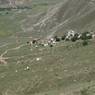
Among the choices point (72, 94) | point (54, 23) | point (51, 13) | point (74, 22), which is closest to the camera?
point (72, 94)

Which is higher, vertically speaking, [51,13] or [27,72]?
[51,13]

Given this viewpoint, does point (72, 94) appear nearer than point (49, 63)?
Yes

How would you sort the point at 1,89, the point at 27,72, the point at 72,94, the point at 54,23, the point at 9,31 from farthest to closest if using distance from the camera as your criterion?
the point at 9,31 < the point at 54,23 < the point at 27,72 < the point at 1,89 < the point at 72,94

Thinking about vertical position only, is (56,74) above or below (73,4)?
below

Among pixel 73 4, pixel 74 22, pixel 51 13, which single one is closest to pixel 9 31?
pixel 51 13

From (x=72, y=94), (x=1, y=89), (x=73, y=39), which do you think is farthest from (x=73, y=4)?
(x=72, y=94)

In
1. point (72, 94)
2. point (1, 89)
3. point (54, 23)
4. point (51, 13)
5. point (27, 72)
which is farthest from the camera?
point (51, 13)

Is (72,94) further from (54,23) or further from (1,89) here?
(54,23)

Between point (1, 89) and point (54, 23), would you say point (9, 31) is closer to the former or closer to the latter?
point (54, 23)

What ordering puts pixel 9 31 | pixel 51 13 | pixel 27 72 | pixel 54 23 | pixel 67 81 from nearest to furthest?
pixel 67 81 < pixel 27 72 < pixel 54 23 < pixel 51 13 < pixel 9 31
